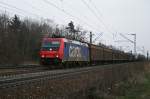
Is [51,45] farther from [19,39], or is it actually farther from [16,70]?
[19,39]

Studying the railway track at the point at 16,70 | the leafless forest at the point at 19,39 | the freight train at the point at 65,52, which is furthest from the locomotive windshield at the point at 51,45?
the leafless forest at the point at 19,39

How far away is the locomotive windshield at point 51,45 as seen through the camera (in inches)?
1216

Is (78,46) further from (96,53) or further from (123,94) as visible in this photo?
(123,94)

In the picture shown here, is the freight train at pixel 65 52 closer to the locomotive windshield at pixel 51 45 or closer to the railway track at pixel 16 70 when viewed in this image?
the locomotive windshield at pixel 51 45

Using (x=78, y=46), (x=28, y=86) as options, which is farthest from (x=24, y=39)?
(x=28, y=86)

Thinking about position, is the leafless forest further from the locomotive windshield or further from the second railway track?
the second railway track

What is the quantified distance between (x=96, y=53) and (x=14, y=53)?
14.0 metres

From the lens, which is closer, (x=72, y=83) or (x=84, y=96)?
(x=84, y=96)

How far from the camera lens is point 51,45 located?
31328 millimetres

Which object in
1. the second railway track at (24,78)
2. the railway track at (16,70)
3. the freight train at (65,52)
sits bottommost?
the second railway track at (24,78)

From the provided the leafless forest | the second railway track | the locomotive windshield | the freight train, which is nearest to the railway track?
the second railway track

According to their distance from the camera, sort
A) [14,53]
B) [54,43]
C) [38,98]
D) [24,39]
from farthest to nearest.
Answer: [24,39] < [14,53] < [54,43] < [38,98]

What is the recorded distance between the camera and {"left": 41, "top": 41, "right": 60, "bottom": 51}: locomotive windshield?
30.9 m

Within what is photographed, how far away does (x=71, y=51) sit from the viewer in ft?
110
